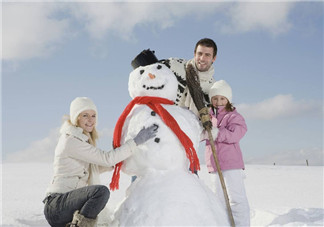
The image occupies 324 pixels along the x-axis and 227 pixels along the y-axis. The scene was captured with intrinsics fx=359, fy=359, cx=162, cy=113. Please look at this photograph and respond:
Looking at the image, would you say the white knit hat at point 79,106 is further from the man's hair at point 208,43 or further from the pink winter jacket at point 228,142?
the man's hair at point 208,43

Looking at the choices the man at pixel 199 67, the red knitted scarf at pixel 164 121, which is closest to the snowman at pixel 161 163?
the red knitted scarf at pixel 164 121

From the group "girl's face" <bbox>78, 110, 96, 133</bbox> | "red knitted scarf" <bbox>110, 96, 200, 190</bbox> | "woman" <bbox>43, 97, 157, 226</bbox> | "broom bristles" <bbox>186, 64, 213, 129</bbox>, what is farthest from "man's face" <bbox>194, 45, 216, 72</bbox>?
"girl's face" <bbox>78, 110, 96, 133</bbox>

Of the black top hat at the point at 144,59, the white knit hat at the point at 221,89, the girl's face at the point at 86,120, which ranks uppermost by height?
the black top hat at the point at 144,59

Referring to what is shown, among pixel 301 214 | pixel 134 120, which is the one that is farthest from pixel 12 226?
pixel 301 214

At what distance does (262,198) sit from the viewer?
7.03 metres

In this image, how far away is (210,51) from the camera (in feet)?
12.2

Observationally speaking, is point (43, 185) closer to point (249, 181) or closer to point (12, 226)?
point (12, 226)

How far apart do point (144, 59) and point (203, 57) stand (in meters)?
0.73

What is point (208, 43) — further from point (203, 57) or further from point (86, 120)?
point (86, 120)

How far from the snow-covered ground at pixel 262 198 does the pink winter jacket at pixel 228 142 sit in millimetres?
420

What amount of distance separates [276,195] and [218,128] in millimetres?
4538

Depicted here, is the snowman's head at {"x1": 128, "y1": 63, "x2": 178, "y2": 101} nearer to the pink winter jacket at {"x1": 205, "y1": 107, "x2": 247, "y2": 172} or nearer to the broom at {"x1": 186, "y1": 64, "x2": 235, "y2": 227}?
the broom at {"x1": 186, "y1": 64, "x2": 235, "y2": 227}

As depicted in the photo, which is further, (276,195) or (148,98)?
(276,195)

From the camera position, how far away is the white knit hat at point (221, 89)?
11.5 ft
